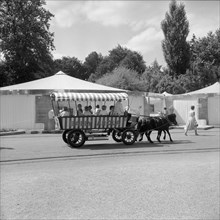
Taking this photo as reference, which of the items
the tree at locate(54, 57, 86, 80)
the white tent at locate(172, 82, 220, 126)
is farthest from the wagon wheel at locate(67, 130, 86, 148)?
the tree at locate(54, 57, 86, 80)

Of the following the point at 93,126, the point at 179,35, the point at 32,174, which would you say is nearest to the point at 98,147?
the point at 93,126

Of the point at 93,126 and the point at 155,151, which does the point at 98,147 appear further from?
the point at 155,151

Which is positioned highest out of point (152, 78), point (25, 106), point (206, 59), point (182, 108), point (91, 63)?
point (91, 63)

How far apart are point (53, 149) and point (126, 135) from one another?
3146mm

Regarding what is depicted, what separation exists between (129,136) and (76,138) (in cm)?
221

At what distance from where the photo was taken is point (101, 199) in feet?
20.8

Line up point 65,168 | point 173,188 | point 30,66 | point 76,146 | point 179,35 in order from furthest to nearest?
1. point 179,35
2. point 30,66
3. point 76,146
4. point 65,168
5. point 173,188

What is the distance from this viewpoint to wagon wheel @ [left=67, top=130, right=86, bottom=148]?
1365 centimetres

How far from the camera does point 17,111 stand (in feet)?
76.4

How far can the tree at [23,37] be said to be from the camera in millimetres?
42500

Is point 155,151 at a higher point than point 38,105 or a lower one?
lower

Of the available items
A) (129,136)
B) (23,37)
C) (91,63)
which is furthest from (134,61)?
(129,136)

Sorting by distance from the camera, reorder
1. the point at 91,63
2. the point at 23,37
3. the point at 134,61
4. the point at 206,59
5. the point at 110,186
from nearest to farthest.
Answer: the point at 110,186, the point at 23,37, the point at 206,59, the point at 134,61, the point at 91,63

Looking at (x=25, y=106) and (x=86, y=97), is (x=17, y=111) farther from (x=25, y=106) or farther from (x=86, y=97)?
(x=86, y=97)
